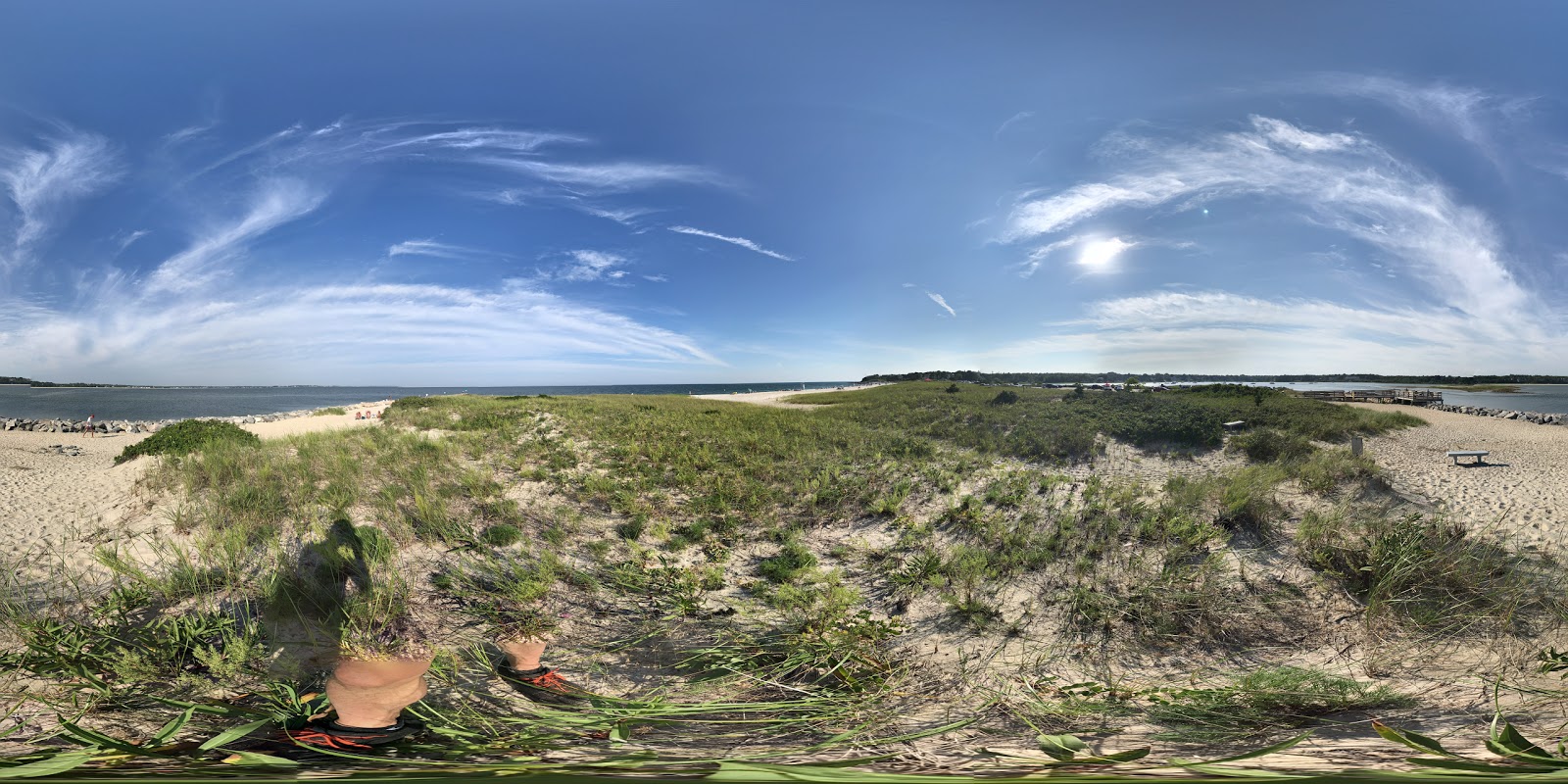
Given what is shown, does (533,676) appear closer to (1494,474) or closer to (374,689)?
(374,689)


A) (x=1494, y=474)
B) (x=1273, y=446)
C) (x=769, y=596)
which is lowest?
(x=769, y=596)

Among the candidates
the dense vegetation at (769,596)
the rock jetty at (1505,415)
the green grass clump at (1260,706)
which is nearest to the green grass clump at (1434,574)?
the dense vegetation at (769,596)

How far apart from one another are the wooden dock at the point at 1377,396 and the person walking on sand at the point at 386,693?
10125mm

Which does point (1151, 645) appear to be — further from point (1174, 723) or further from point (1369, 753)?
point (1369, 753)

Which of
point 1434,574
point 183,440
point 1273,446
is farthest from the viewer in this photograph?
point 183,440

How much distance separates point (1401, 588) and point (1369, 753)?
2.10 metres

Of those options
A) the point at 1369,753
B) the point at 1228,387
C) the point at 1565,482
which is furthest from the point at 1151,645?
the point at 1228,387

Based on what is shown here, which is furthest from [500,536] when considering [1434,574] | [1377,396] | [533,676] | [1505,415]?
[1505,415]

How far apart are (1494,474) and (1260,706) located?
5.85m

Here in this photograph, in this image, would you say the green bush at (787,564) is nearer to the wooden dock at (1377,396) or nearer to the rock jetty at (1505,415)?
the wooden dock at (1377,396)

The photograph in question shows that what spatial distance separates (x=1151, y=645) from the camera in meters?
2.17

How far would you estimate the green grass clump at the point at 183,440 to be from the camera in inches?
219

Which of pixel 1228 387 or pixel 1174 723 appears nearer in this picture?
pixel 1174 723

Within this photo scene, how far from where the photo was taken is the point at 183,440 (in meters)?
5.87
